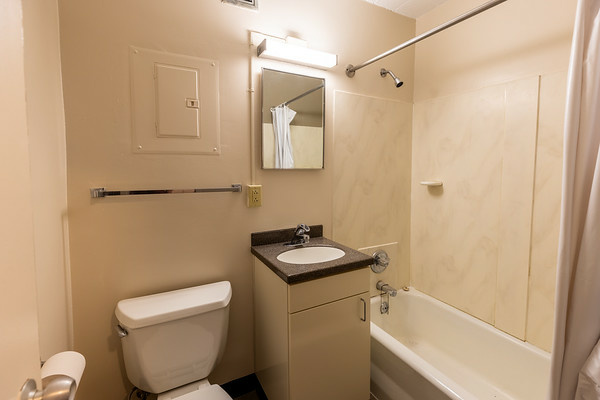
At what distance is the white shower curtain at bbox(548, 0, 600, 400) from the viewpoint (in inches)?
30.2

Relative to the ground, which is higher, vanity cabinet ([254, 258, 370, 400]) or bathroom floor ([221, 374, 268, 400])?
vanity cabinet ([254, 258, 370, 400])

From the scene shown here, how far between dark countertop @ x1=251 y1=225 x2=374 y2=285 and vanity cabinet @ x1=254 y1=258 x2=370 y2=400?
3cm

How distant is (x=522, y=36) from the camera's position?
1.53 metres

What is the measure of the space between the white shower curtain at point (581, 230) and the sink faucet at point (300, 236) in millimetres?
1129

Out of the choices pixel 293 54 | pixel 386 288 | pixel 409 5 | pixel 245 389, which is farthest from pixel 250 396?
pixel 409 5

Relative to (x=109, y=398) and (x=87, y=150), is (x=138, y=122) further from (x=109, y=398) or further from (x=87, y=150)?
(x=109, y=398)

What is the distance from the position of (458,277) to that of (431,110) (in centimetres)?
119

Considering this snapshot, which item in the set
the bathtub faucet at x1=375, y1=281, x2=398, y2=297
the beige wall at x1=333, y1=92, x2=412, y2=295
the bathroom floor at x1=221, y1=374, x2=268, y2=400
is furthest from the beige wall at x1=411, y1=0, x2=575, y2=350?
the bathroom floor at x1=221, y1=374, x2=268, y2=400

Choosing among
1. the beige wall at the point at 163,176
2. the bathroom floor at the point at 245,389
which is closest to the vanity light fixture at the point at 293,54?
the beige wall at the point at 163,176

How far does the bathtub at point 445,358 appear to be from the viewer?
52.3 inches

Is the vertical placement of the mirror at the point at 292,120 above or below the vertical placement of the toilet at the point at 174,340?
above

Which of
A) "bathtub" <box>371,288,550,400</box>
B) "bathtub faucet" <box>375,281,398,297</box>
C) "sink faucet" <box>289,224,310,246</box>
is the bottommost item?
"bathtub" <box>371,288,550,400</box>

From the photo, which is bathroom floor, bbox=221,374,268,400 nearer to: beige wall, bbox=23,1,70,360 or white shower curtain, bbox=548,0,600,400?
beige wall, bbox=23,1,70,360

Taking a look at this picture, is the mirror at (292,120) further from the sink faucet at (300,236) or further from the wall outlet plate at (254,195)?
the sink faucet at (300,236)
